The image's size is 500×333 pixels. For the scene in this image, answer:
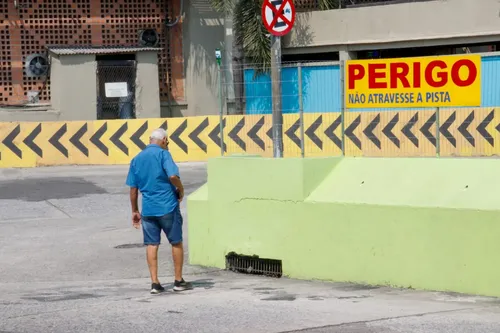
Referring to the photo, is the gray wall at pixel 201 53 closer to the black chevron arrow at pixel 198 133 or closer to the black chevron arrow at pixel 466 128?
the black chevron arrow at pixel 198 133

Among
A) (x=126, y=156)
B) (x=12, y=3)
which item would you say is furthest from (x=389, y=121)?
(x=12, y=3)

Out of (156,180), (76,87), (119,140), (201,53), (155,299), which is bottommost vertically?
(155,299)

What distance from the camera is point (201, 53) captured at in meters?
32.5

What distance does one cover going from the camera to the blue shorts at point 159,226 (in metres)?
9.96

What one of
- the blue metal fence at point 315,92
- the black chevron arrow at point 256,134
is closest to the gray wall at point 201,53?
the black chevron arrow at point 256,134

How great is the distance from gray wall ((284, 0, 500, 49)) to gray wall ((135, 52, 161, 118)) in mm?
4420

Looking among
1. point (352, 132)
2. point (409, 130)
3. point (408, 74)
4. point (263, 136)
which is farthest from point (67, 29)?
point (408, 74)

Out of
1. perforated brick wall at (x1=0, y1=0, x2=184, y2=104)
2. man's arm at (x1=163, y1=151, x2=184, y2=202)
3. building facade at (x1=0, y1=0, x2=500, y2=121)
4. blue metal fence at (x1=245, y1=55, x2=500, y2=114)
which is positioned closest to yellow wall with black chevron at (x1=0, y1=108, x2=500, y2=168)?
blue metal fence at (x1=245, y1=55, x2=500, y2=114)

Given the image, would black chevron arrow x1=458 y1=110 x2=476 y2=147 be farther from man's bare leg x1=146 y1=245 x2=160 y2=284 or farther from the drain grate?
man's bare leg x1=146 y1=245 x2=160 y2=284

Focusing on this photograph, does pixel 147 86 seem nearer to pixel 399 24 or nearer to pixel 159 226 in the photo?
pixel 399 24

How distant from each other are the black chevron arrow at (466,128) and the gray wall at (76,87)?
15165mm

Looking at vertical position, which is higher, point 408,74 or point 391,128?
point 408,74

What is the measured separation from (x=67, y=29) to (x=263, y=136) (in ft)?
48.0

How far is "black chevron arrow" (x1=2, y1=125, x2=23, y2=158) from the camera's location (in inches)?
894
